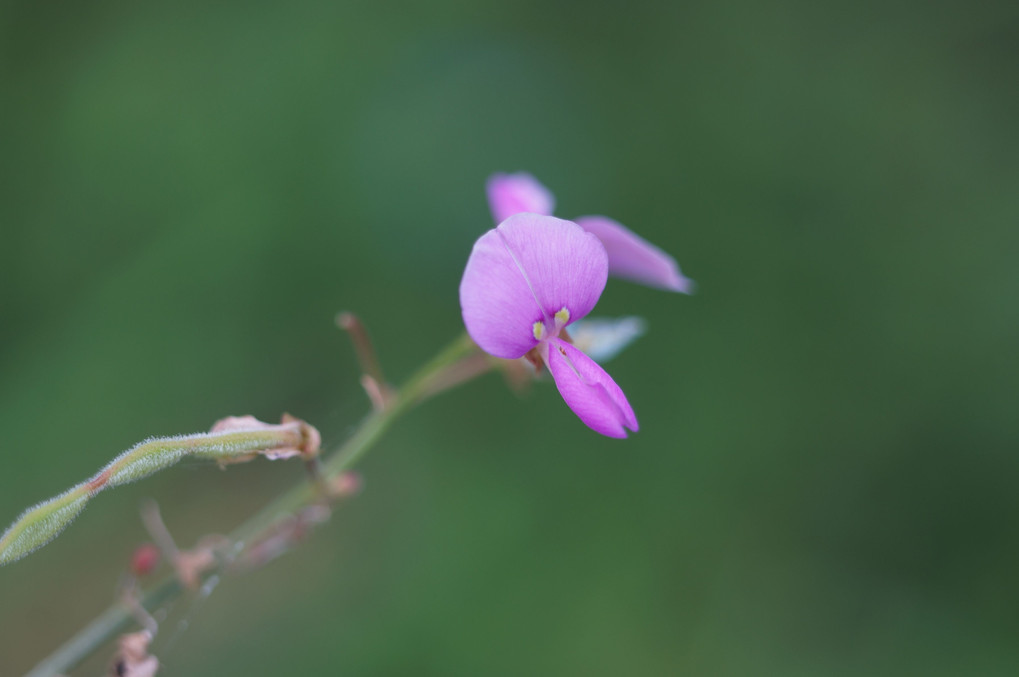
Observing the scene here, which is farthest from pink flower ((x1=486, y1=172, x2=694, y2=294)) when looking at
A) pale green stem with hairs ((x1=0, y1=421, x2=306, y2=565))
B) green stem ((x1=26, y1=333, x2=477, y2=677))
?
pale green stem with hairs ((x1=0, y1=421, x2=306, y2=565))

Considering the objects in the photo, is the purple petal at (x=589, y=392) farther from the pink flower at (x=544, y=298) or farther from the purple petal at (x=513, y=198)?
the purple petal at (x=513, y=198)

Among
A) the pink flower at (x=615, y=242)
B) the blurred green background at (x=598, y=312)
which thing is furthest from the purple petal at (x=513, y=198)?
the blurred green background at (x=598, y=312)

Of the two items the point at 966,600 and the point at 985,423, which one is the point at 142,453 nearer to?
the point at 966,600

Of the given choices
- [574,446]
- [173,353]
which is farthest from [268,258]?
[574,446]

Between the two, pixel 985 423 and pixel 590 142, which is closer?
pixel 985 423

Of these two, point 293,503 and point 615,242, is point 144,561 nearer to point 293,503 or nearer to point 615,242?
point 293,503

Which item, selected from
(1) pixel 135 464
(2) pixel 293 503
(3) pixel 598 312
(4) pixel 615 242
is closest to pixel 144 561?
(2) pixel 293 503
